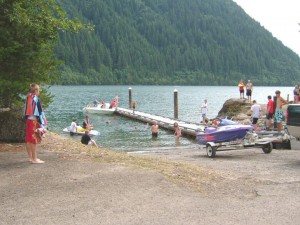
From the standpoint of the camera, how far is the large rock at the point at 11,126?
458 inches

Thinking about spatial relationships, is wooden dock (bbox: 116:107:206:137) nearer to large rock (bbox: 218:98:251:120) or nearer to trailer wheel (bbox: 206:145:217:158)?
large rock (bbox: 218:98:251:120)

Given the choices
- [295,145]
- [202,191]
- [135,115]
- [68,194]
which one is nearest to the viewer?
[68,194]

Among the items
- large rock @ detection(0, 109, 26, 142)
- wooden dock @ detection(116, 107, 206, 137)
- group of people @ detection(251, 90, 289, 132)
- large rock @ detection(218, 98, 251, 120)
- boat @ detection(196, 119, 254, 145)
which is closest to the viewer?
large rock @ detection(0, 109, 26, 142)

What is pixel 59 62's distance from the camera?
11688 mm

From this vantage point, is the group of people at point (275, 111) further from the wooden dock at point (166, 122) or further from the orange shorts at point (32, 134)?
the orange shorts at point (32, 134)

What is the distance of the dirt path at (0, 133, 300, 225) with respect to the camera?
600 cm

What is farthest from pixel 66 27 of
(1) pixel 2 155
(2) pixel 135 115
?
(2) pixel 135 115

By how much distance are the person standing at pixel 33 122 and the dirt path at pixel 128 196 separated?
Answer: 1.22 ft

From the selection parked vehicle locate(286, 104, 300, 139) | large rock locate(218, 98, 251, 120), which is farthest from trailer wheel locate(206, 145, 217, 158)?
large rock locate(218, 98, 251, 120)

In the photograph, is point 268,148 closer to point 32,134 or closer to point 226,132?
point 226,132

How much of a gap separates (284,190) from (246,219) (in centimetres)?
215

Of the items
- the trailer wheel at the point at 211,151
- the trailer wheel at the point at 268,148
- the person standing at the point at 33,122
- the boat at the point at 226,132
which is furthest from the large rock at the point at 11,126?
the trailer wheel at the point at 268,148

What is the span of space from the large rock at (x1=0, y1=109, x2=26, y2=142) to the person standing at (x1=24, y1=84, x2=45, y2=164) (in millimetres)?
2754

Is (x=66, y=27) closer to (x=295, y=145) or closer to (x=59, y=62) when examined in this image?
(x=59, y=62)
